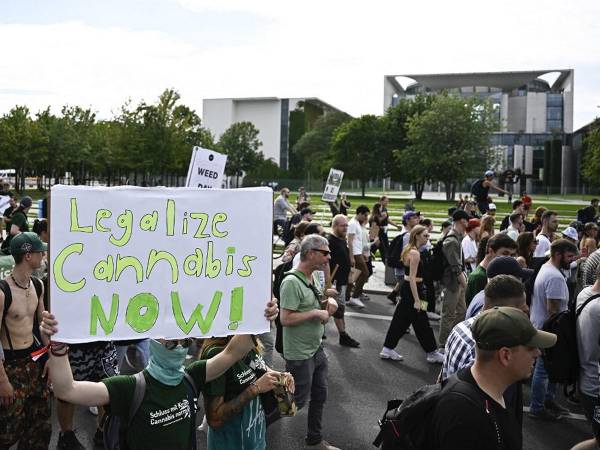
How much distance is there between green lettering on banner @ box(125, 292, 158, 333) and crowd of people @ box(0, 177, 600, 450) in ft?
0.37

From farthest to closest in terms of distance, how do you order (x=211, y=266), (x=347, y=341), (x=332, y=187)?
1. (x=332, y=187)
2. (x=347, y=341)
3. (x=211, y=266)

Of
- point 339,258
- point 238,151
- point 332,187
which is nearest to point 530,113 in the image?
point 238,151

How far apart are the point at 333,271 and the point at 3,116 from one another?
1706 inches

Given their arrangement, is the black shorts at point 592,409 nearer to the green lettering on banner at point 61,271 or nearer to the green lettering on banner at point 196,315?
the green lettering on banner at point 196,315

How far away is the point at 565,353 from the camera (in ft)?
15.4

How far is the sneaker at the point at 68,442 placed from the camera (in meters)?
5.11

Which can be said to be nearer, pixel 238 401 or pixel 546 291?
pixel 238 401

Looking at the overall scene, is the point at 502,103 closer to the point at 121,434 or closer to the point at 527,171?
the point at 527,171

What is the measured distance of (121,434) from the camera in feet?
9.80

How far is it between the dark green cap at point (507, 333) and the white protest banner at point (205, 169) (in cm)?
488

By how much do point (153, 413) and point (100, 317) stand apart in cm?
51

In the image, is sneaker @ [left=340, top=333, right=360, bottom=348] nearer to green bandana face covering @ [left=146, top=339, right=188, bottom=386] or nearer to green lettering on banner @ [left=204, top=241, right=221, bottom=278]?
green lettering on banner @ [left=204, top=241, right=221, bottom=278]

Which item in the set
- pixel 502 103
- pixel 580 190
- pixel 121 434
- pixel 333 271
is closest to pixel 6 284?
pixel 121 434

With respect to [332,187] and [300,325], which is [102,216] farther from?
[332,187]
